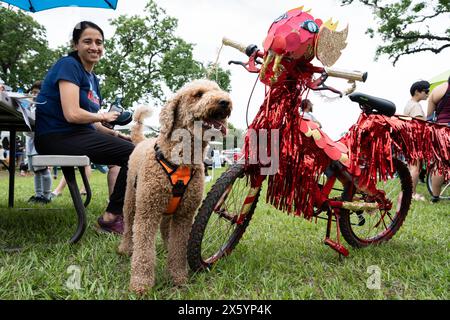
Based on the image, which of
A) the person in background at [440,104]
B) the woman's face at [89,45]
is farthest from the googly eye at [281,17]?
the person in background at [440,104]

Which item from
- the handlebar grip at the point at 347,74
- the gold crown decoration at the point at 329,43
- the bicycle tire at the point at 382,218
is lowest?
the bicycle tire at the point at 382,218

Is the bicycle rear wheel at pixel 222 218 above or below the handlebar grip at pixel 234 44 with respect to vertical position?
below

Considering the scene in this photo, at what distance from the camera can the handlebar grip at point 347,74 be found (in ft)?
6.55

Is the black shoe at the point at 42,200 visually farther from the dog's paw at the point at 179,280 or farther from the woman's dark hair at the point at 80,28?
the dog's paw at the point at 179,280

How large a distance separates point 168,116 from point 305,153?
987mm

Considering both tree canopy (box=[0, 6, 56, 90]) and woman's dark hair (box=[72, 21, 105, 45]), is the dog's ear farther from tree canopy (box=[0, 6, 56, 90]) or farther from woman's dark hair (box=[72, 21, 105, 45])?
tree canopy (box=[0, 6, 56, 90])

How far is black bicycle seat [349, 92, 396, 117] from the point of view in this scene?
8.11ft

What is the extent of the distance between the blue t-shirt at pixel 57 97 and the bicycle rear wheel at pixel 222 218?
1.56 meters

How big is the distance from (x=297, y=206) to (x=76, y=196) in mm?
1752

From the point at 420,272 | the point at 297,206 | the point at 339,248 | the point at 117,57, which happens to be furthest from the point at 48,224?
the point at 117,57

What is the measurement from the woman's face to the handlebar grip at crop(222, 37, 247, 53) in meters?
1.48

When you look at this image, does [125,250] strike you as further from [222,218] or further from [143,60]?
[143,60]

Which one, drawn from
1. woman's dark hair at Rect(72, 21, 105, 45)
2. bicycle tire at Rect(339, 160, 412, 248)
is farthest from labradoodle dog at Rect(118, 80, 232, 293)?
woman's dark hair at Rect(72, 21, 105, 45)

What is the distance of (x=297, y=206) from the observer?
2.43 meters
